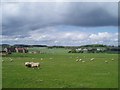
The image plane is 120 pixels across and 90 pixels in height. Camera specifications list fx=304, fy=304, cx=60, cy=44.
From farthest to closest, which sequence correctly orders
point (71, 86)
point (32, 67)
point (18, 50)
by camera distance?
1. point (18, 50)
2. point (32, 67)
3. point (71, 86)

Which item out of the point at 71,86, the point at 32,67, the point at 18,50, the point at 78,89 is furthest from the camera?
the point at 18,50

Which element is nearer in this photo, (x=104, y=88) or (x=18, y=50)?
(x=104, y=88)

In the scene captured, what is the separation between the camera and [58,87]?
73.0 feet

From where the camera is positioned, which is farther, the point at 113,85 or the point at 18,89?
the point at 113,85

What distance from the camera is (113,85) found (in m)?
23.7

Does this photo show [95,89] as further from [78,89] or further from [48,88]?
[48,88]

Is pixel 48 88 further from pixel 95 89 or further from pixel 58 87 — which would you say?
pixel 95 89

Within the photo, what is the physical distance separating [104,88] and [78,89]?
2169mm

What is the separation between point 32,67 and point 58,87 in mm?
20279

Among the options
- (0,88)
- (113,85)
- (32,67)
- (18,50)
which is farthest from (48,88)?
(18,50)

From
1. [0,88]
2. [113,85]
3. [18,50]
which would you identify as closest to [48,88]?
[0,88]

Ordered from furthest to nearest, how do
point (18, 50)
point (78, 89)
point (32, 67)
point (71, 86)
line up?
point (18, 50)
point (32, 67)
point (71, 86)
point (78, 89)

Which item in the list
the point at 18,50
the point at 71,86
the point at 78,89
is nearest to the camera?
the point at 78,89

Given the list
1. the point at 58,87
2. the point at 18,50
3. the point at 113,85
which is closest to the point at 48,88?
the point at 58,87
